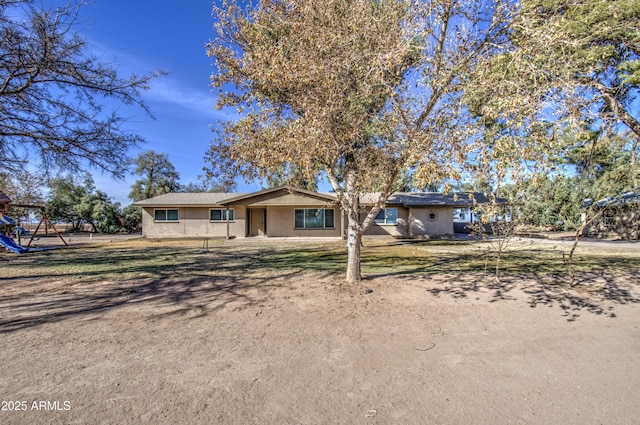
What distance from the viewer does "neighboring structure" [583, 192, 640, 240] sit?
861 inches

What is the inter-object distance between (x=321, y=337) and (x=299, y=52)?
5.02 m

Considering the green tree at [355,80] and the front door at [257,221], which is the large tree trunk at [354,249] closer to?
the green tree at [355,80]

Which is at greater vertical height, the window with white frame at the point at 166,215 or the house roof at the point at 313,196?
the house roof at the point at 313,196

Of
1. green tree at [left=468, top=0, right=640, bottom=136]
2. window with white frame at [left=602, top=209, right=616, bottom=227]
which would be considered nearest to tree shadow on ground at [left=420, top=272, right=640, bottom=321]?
green tree at [left=468, top=0, right=640, bottom=136]

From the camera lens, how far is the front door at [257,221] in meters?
24.5

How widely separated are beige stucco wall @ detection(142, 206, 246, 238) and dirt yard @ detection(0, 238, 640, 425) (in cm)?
1697

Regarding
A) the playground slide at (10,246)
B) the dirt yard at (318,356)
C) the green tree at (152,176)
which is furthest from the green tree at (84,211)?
the dirt yard at (318,356)

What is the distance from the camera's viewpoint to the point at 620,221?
23.0m

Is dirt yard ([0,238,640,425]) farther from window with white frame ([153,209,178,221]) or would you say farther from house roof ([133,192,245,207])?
window with white frame ([153,209,178,221])

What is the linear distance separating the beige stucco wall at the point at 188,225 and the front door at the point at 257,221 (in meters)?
0.83

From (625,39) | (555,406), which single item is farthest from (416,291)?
(625,39)

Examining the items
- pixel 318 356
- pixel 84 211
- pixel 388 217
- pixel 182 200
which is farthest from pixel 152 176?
pixel 318 356

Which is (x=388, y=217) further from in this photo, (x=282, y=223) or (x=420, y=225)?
(x=282, y=223)

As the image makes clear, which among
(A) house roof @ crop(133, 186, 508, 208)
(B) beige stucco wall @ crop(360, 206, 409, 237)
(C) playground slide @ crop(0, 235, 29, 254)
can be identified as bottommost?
(C) playground slide @ crop(0, 235, 29, 254)
